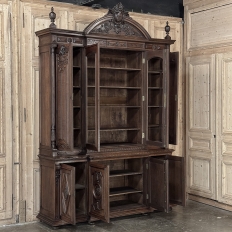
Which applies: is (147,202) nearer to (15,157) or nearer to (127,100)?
(127,100)

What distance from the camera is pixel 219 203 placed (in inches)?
265

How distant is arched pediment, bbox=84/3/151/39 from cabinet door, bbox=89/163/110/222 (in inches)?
73.7

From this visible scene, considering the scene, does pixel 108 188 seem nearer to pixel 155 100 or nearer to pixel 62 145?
pixel 62 145

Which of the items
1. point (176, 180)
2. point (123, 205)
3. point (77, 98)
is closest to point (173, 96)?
point (176, 180)

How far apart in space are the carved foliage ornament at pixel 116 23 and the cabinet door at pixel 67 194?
6.51ft

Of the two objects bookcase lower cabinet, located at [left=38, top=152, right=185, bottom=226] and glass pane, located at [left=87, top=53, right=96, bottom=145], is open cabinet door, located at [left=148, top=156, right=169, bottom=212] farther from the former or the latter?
glass pane, located at [left=87, top=53, right=96, bottom=145]

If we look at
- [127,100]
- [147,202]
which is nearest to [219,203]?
[147,202]

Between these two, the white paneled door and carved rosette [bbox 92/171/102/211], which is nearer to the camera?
carved rosette [bbox 92/171/102/211]

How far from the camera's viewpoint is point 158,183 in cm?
620

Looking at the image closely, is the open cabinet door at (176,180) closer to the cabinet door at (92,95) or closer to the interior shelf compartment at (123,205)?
the interior shelf compartment at (123,205)

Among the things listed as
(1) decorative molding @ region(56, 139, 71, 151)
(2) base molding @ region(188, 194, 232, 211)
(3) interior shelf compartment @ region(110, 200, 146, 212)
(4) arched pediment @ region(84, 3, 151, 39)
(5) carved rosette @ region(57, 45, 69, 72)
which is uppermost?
(4) arched pediment @ region(84, 3, 151, 39)

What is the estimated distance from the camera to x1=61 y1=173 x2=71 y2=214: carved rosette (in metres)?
5.45

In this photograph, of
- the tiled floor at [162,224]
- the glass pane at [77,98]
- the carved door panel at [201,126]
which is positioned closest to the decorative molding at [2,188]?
the tiled floor at [162,224]

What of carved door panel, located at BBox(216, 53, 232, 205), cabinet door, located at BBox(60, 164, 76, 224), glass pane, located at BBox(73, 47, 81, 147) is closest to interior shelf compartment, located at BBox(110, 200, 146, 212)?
cabinet door, located at BBox(60, 164, 76, 224)
